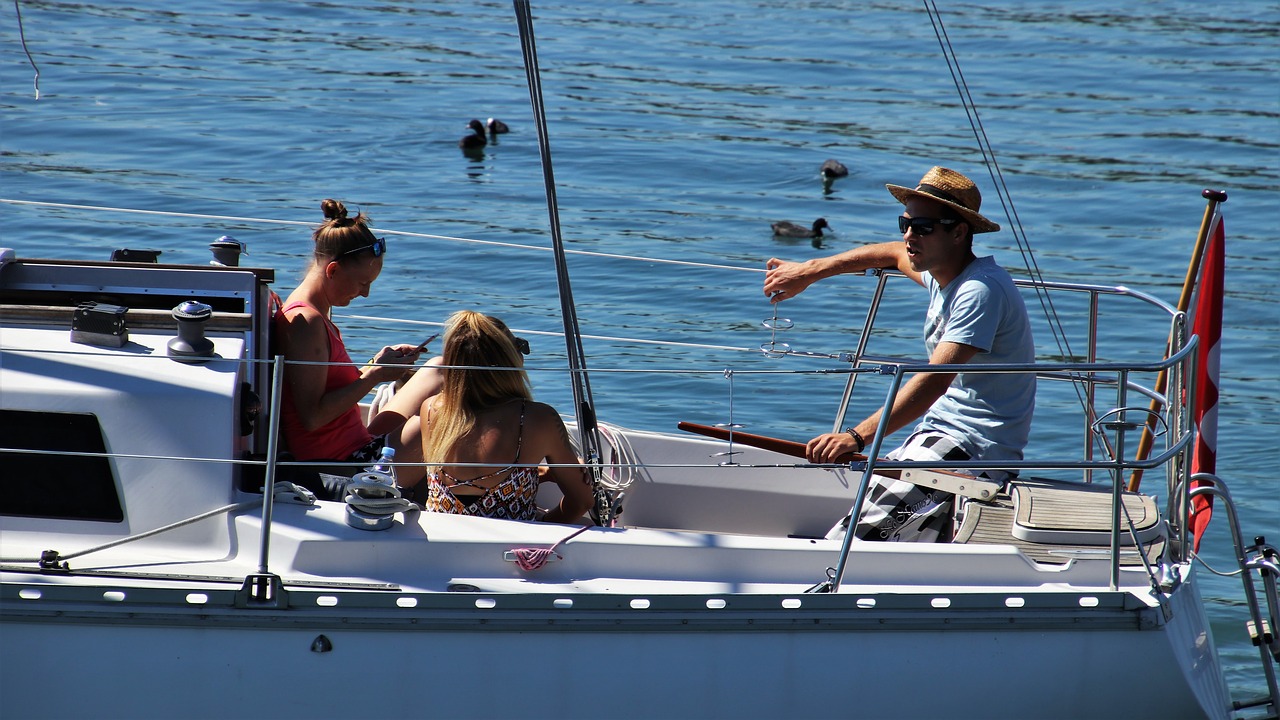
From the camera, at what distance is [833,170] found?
51.6ft

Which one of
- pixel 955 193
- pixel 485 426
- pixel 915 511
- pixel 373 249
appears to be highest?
pixel 955 193

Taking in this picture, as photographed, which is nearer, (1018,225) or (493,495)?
(493,495)

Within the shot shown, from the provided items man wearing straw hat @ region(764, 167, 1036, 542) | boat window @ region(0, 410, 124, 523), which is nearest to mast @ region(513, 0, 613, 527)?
man wearing straw hat @ region(764, 167, 1036, 542)

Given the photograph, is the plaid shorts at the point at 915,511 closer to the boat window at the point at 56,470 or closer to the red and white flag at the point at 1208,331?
the red and white flag at the point at 1208,331

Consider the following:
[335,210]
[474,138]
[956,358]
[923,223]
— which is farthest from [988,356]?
[474,138]

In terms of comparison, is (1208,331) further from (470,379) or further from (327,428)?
(327,428)

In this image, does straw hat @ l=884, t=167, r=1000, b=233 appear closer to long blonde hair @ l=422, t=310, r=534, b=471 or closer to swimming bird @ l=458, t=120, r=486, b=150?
long blonde hair @ l=422, t=310, r=534, b=471

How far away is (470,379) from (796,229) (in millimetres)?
9977

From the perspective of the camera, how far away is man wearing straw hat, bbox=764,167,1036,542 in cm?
448

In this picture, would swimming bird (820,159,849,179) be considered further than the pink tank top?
Yes

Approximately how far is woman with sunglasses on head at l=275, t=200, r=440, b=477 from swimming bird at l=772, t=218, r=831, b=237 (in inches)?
361

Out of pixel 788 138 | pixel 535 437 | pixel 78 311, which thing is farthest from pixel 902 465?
pixel 788 138

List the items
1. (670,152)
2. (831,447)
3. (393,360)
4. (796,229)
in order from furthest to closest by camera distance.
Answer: (670,152) → (796,229) → (393,360) → (831,447)

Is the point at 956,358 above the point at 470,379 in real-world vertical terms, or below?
above
